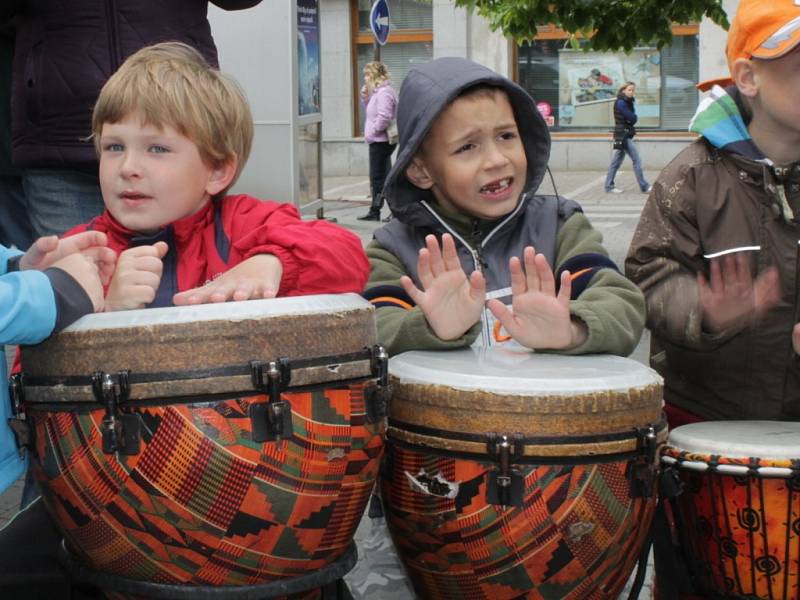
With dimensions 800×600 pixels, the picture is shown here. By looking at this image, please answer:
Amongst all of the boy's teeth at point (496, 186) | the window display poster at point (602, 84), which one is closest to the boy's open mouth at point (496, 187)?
the boy's teeth at point (496, 186)

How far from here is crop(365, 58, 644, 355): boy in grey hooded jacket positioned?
8.62 ft

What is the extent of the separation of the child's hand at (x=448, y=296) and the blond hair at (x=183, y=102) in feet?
1.53

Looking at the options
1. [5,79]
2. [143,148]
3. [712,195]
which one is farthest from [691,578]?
[5,79]

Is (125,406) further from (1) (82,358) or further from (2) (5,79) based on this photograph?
(2) (5,79)

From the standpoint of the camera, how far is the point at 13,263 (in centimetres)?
243

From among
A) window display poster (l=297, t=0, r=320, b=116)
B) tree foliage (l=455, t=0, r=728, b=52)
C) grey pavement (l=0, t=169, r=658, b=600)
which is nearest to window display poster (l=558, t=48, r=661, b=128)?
grey pavement (l=0, t=169, r=658, b=600)

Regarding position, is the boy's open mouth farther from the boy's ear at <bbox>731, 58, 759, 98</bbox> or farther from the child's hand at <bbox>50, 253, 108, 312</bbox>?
the child's hand at <bbox>50, 253, 108, 312</bbox>

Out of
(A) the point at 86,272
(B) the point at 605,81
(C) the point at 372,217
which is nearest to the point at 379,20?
(C) the point at 372,217

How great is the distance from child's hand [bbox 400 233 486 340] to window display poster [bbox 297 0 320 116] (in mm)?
7531

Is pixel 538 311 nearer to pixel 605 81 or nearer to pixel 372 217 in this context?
pixel 372 217

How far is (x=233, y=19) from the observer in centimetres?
737

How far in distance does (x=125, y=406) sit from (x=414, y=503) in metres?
0.62

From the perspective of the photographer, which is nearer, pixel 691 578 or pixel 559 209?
pixel 691 578

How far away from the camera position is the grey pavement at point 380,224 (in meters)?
2.88
